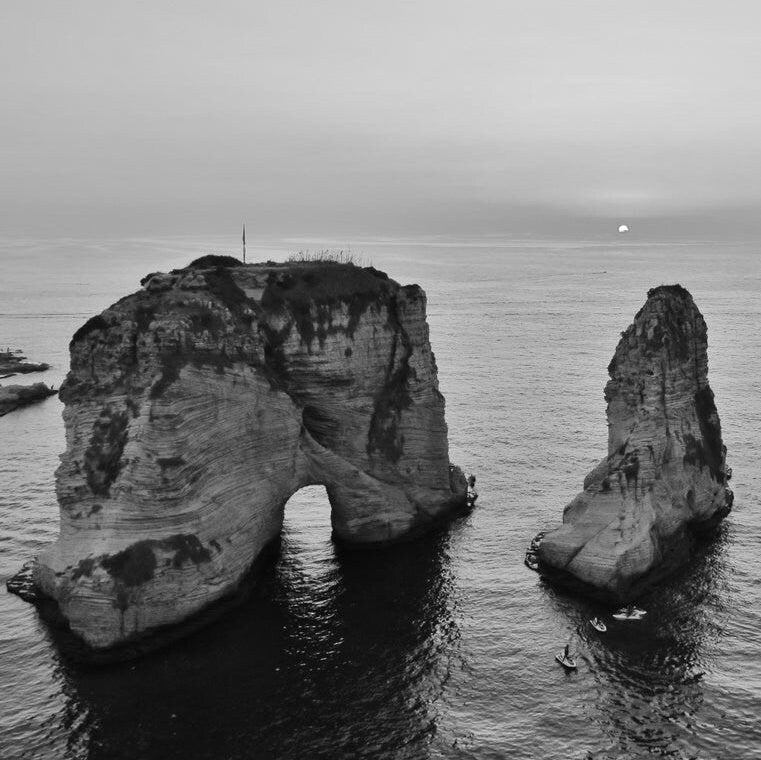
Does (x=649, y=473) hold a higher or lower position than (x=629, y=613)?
higher

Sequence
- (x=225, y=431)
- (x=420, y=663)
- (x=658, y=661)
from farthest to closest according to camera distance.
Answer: (x=225, y=431)
(x=420, y=663)
(x=658, y=661)

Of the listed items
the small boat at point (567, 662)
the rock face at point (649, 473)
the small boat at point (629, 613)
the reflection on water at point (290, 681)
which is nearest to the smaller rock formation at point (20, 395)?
the reflection on water at point (290, 681)

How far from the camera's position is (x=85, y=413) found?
43531mm

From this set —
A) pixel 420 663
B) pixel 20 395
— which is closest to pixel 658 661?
pixel 420 663

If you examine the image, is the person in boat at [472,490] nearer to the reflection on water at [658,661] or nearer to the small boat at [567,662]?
the reflection on water at [658,661]

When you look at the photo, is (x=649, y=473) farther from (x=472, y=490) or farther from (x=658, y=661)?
(x=472, y=490)

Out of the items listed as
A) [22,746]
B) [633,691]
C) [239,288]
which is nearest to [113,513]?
[22,746]

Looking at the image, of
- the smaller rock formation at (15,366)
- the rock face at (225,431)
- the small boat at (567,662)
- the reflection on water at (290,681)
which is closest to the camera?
the reflection on water at (290,681)

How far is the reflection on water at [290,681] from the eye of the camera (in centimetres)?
3353

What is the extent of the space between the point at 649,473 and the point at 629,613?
32.6 ft

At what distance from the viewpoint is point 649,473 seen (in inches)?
1946

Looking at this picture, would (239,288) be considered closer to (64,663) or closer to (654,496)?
(64,663)

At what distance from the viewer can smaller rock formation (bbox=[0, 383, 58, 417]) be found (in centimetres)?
9431

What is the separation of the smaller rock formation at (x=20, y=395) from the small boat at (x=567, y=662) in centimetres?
7620
